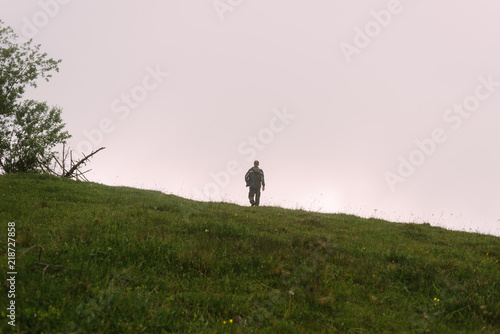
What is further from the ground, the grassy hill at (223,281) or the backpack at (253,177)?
the backpack at (253,177)

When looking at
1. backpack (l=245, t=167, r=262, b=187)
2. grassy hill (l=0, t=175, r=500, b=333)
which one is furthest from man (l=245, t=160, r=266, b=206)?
grassy hill (l=0, t=175, r=500, b=333)

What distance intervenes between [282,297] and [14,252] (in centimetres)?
471

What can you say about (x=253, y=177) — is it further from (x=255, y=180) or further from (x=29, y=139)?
(x=29, y=139)

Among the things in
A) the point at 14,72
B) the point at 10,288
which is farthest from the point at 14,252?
the point at 14,72

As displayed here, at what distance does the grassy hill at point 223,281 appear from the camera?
389cm

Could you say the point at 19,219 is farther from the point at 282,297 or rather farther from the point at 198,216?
the point at 282,297

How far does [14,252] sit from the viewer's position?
5078 mm

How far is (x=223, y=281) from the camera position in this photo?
536 cm

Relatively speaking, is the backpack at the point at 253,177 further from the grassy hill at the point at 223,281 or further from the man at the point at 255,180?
the grassy hill at the point at 223,281

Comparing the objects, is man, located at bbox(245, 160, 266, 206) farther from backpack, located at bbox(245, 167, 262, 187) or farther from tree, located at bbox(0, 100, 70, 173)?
tree, located at bbox(0, 100, 70, 173)

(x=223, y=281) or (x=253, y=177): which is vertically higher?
(x=253, y=177)

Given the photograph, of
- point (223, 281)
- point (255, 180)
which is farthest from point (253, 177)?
point (223, 281)

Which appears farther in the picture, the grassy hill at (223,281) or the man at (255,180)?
the man at (255,180)

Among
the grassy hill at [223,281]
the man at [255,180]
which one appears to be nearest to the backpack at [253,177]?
the man at [255,180]
